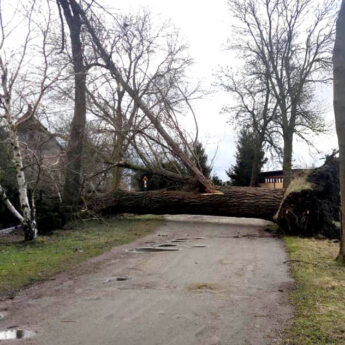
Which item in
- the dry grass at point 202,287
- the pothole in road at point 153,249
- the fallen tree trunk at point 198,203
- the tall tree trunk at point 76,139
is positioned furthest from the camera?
the fallen tree trunk at point 198,203

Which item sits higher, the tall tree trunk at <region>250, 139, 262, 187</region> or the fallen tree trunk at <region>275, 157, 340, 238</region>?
the tall tree trunk at <region>250, 139, 262, 187</region>

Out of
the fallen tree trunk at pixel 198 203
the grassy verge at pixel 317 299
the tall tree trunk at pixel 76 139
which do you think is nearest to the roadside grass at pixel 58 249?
the fallen tree trunk at pixel 198 203

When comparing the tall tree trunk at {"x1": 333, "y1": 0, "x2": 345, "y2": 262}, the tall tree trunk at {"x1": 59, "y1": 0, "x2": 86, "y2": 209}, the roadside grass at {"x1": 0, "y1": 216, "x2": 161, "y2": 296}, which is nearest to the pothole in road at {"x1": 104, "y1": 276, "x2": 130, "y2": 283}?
the roadside grass at {"x1": 0, "y1": 216, "x2": 161, "y2": 296}

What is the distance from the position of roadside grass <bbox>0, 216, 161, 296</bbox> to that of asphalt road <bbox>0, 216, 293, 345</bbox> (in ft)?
1.28

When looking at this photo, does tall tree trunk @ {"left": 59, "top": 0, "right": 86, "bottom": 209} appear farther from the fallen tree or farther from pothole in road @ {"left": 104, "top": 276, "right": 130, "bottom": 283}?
pothole in road @ {"left": 104, "top": 276, "right": 130, "bottom": 283}

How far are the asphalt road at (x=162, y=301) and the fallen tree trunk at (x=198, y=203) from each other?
19.3 ft

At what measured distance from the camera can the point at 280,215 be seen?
13320 millimetres

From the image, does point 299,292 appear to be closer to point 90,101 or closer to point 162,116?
point 162,116

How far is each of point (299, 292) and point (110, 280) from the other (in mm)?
2879

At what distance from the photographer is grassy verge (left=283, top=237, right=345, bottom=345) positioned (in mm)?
4121

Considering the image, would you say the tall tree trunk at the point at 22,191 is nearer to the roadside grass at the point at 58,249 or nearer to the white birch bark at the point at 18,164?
the white birch bark at the point at 18,164

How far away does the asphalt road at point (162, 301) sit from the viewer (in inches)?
166

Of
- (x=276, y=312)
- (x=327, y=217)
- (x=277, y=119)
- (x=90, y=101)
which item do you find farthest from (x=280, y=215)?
(x=277, y=119)

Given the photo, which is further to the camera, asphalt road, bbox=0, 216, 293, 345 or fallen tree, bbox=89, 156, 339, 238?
fallen tree, bbox=89, 156, 339, 238
